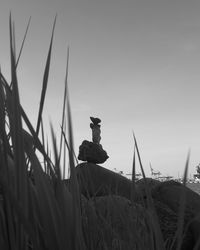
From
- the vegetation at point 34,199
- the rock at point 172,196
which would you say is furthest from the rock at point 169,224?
the vegetation at point 34,199

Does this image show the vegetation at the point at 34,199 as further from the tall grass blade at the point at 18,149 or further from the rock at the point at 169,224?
the rock at the point at 169,224

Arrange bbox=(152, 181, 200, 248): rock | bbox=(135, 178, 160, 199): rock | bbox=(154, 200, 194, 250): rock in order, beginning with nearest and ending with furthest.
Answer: bbox=(135, 178, 160, 199): rock, bbox=(154, 200, 194, 250): rock, bbox=(152, 181, 200, 248): rock

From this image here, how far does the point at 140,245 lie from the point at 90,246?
140 millimetres

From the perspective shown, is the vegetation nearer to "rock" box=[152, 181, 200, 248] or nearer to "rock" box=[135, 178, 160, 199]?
"rock" box=[135, 178, 160, 199]

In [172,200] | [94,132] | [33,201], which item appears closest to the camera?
[33,201]

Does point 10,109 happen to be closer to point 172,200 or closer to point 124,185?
point 172,200

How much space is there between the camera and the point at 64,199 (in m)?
0.66

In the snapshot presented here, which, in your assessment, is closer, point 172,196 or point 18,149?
point 18,149

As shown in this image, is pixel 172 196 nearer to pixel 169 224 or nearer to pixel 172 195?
pixel 172 195

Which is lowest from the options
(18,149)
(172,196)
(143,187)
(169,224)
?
(169,224)

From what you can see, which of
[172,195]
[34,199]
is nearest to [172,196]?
[172,195]

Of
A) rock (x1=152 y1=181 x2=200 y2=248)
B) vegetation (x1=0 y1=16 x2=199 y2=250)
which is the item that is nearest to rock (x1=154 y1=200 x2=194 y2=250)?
rock (x1=152 y1=181 x2=200 y2=248)

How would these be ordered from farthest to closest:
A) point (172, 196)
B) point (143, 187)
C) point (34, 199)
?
1. point (172, 196)
2. point (143, 187)
3. point (34, 199)

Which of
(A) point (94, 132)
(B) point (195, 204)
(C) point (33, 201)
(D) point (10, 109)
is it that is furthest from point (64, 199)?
(A) point (94, 132)
